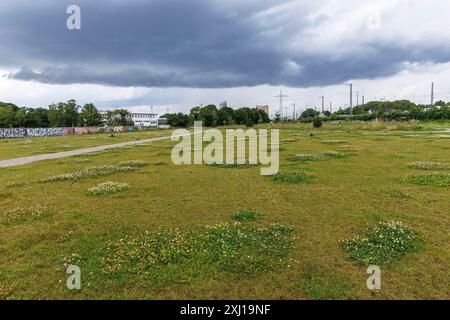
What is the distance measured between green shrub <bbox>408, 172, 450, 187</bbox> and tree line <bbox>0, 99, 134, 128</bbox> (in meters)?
141

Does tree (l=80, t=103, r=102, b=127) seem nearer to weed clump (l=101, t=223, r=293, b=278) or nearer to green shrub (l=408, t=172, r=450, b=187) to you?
green shrub (l=408, t=172, r=450, b=187)

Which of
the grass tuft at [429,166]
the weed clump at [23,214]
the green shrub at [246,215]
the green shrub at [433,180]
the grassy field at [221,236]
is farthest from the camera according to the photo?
the grass tuft at [429,166]

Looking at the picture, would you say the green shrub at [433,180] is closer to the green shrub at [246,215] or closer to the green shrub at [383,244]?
the green shrub at [383,244]

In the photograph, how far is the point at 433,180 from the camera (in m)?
14.1

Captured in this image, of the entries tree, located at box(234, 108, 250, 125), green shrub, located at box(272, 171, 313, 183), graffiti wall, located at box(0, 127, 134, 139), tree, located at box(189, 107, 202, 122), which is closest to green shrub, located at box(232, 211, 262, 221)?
green shrub, located at box(272, 171, 313, 183)

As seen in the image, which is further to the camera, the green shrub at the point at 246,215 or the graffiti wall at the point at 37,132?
the graffiti wall at the point at 37,132

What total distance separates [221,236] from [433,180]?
37.9 feet

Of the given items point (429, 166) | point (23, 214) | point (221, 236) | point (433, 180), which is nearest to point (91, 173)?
point (23, 214)

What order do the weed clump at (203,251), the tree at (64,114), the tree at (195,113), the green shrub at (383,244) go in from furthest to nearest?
1. the tree at (195,113)
2. the tree at (64,114)
3. the green shrub at (383,244)
4. the weed clump at (203,251)

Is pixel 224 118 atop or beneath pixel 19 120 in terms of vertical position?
atop

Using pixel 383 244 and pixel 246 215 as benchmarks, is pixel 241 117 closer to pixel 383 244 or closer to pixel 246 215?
pixel 246 215

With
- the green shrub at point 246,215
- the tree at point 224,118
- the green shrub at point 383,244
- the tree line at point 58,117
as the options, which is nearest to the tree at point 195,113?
the tree at point 224,118

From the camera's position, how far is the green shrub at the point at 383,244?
684 centimetres

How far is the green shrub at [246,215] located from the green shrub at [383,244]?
2.89 meters
